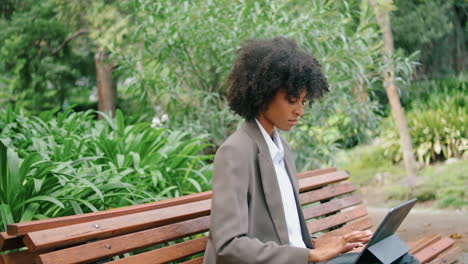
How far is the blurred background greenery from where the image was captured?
328cm

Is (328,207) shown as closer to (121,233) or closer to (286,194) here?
(286,194)

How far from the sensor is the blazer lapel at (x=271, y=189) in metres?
2.23

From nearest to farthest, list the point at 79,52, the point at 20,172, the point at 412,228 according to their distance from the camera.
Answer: the point at 20,172 < the point at 412,228 < the point at 79,52

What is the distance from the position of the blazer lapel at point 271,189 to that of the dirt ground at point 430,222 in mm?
3236

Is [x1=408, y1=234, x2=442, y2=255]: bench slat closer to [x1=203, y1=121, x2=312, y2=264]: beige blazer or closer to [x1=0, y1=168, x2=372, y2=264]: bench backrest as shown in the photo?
[x1=0, y1=168, x2=372, y2=264]: bench backrest

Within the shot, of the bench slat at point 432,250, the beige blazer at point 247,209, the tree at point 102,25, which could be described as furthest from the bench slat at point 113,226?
the tree at point 102,25

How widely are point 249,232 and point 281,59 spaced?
0.70 meters

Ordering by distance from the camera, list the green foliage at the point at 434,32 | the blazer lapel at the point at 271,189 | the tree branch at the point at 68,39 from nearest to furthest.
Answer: the blazer lapel at the point at 271,189, the green foliage at the point at 434,32, the tree branch at the point at 68,39

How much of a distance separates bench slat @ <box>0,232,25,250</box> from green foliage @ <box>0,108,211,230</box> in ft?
2.13

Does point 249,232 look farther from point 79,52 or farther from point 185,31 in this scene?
point 79,52

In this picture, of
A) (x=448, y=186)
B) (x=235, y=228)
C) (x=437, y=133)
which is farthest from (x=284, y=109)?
(x=437, y=133)

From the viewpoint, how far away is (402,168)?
11297 millimetres

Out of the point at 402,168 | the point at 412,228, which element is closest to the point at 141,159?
the point at 412,228

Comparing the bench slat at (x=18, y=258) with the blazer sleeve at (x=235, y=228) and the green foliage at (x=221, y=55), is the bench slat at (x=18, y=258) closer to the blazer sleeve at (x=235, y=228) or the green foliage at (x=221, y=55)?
the blazer sleeve at (x=235, y=228)
